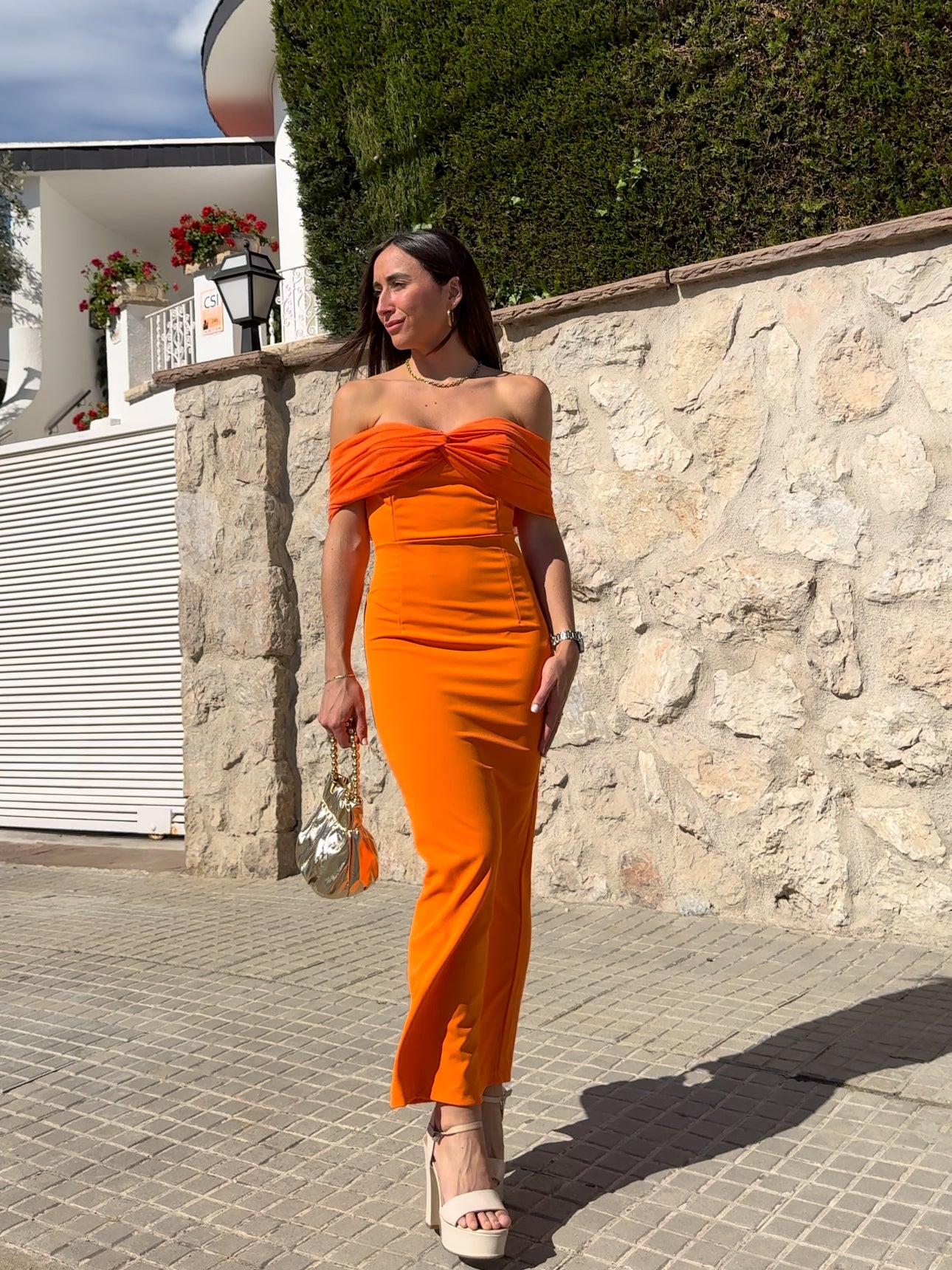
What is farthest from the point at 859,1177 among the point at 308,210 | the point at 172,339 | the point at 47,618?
the point at 172,339

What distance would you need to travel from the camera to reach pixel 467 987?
2.40 metres

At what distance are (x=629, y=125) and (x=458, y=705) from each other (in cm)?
375

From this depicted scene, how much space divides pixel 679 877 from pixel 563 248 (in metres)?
2.84

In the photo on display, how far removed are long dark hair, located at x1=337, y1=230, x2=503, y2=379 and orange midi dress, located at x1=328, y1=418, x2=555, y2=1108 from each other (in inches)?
11.5

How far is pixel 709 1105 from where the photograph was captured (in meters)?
3.00

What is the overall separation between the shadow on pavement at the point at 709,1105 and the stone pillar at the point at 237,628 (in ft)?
10.4

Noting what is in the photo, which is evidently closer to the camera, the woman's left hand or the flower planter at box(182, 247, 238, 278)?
the woman's left hand

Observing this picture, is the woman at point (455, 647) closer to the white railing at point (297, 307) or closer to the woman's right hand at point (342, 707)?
the woman's right hand at point (342, 707)

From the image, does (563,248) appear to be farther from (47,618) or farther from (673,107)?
(47,618)

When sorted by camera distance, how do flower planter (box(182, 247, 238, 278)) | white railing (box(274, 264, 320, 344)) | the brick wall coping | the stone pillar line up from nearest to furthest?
1. the brick wall coping
2. the stone pillar
3. white railing (box(274, 264, 320, 344))
4. flower planter (box(182, 247, 238, 278))

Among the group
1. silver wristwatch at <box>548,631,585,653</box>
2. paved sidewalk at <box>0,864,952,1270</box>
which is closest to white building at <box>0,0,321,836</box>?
paved sidewalk at <box>0,864,952,1270</box>

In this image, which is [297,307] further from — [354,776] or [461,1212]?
[461,1212]

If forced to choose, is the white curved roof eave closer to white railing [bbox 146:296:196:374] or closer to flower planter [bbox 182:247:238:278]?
flower planter [bbox 182:247:238:278]

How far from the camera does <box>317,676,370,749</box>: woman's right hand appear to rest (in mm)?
2635
